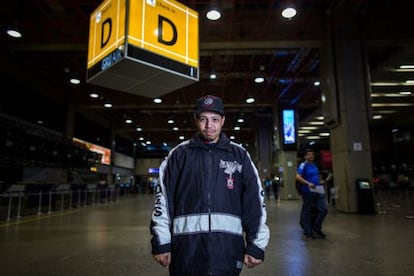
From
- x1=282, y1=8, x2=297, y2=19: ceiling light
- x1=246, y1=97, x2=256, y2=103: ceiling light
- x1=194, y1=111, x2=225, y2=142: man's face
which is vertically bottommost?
x1=194, y1=111, x2=225, y2=142: man's face

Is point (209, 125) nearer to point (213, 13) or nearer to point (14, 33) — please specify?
point (213, 13)

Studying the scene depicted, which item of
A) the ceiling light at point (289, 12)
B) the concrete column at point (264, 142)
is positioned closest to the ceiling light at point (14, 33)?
the ceiling light at point (289, 12)

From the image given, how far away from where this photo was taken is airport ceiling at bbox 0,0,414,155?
9438 mm

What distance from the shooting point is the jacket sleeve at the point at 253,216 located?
5.41 ft

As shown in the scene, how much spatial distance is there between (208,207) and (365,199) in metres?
8.81

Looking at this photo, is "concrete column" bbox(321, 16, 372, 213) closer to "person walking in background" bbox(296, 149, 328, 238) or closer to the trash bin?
the trash bin

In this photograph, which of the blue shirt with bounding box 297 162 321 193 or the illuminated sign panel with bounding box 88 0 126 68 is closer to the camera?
the illuminated sign panel with bounding box 88 0 126 68

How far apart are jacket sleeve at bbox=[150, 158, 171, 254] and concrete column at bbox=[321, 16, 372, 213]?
29.2 ft

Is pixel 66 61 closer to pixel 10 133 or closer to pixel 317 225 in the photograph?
pixel 10 133

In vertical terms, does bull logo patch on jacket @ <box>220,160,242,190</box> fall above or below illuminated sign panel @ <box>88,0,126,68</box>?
below

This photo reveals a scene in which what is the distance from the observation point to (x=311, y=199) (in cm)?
543

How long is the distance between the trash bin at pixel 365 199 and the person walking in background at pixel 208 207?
8.46 metres

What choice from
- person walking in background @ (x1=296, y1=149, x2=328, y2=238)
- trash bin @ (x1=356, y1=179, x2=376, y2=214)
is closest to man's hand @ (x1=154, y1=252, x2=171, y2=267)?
person walking in background @ (x1=296, y1=149, x2=328, y2=238)

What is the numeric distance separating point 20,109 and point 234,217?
47.8ft
